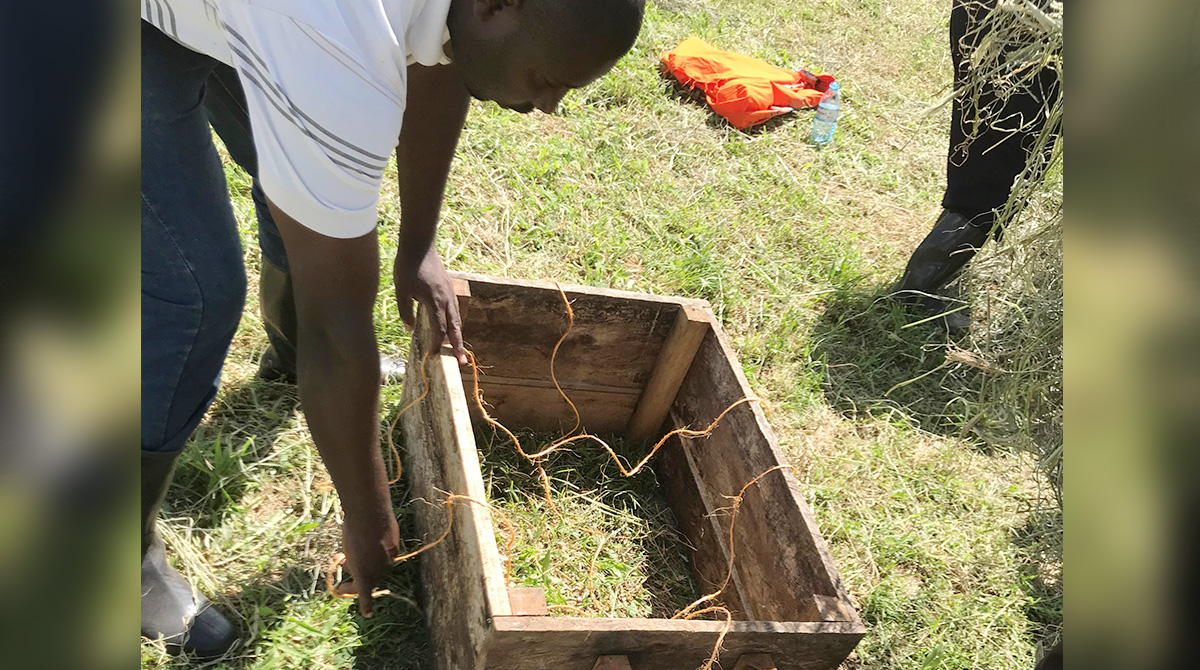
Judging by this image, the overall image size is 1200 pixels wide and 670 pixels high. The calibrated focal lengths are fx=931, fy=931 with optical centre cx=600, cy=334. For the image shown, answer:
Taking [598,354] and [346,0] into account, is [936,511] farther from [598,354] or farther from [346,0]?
[346,0]

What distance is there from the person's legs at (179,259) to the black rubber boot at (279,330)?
25.7 inches

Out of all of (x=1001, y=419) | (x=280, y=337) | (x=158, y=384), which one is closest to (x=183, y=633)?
(x=158, y=384)

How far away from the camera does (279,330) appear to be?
8.94ft

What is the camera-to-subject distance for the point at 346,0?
1.28 m

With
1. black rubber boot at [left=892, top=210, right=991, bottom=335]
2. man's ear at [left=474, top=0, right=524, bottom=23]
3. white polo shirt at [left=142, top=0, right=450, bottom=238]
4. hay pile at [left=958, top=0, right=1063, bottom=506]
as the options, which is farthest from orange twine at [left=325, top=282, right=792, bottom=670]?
black rubber boot at [left=892, top=210, right=991, bottom=335]

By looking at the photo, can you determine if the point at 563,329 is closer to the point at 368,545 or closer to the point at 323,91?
the point at 368,545

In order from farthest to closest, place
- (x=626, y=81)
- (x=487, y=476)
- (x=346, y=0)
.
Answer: (x=626, y=81) → (x=487, y=476) → (x=346, y=0)

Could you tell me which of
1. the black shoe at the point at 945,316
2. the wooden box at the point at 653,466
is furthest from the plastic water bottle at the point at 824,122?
the wooden box at the point at 653,466

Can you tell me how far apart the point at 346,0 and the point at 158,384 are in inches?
36.7

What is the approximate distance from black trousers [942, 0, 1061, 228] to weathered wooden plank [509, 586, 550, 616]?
260 centimetres

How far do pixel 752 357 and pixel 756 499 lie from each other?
1.22 metres

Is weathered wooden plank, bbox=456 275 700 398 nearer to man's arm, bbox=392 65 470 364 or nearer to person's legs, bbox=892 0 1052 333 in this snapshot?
man's arm, bbox=392 65 470 364

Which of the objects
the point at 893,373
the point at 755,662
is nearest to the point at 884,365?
the point at 893,373
